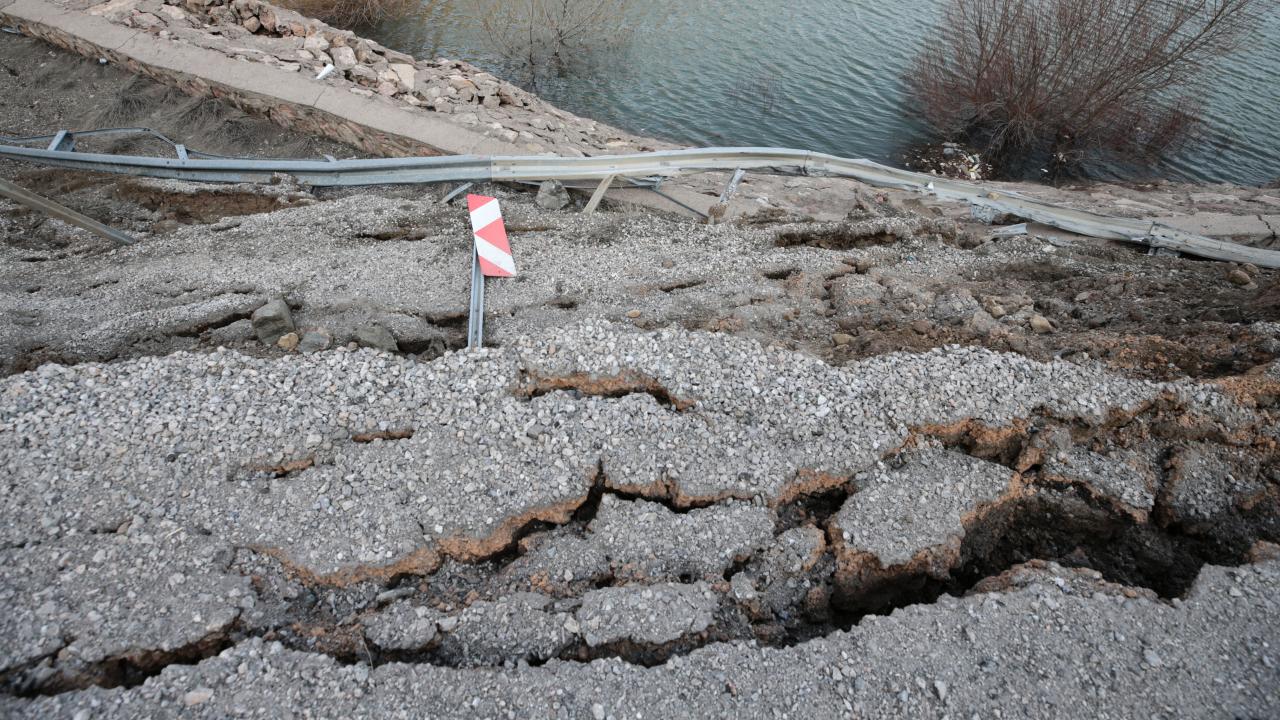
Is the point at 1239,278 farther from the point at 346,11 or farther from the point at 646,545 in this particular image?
the point at 346,11

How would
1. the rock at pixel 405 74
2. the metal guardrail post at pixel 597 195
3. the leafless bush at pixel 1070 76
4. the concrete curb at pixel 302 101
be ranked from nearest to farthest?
1. the metal guardrail post at pixel 597 195
2. the concrete curb at pixel 302 101
3. the rock at pixel 405 74
4. the leafless bush at pixel 1070 76

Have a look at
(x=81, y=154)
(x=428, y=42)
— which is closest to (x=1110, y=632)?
(x=81, y=154)

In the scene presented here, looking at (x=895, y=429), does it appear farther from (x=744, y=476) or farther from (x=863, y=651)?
(x=863, y=651)

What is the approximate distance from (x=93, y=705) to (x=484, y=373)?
7.36 ft

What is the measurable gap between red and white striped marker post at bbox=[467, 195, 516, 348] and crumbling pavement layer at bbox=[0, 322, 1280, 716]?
500 millimetres

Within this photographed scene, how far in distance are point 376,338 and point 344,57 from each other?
6.76 m

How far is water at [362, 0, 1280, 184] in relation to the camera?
12.0 metres

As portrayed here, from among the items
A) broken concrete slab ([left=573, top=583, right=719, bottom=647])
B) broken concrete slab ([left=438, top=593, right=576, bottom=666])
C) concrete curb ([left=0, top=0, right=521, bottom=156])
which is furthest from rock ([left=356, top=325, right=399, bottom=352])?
concrete curb ([left=0, top=0, right=521, bottom=156])

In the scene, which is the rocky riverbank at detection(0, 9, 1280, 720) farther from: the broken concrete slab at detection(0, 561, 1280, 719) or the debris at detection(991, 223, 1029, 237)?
the debris at detection(991, 223, 1029, 237)

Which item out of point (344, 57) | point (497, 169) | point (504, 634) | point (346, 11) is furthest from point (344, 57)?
point (504, 634)

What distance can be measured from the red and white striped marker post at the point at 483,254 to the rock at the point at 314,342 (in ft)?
2.92

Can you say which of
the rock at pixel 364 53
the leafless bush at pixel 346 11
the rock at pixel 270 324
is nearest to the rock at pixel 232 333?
the rock at pixel 270 324

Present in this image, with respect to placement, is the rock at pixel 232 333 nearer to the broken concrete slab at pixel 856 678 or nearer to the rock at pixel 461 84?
the broken concrete slab at pixel 856 678

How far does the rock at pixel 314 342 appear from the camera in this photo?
442cm
